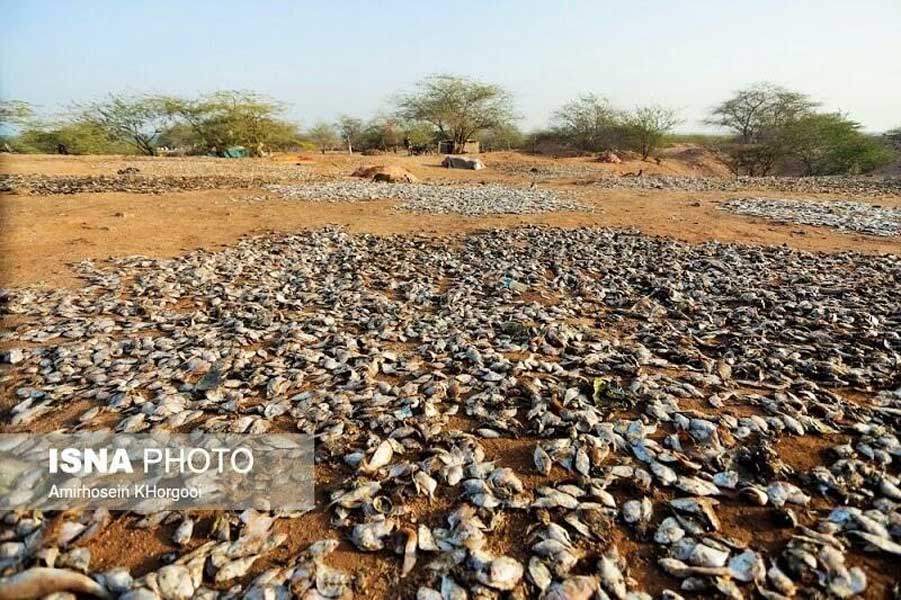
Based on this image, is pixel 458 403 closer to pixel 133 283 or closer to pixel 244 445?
pixel 244 445

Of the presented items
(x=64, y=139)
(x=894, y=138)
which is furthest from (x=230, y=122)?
(x=894, y=138)

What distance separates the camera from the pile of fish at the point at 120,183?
14219mm

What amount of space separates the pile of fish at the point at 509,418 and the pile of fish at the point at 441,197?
245 inches

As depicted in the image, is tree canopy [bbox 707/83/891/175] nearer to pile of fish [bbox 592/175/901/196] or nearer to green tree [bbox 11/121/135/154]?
pile of fish [bbox 592/175/901/196]

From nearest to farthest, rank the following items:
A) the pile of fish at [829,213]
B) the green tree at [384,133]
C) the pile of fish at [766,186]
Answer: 1. the pile of fish at [829,213]
2. the pile of fish at [766,186]
3. the green tree at [384,133]

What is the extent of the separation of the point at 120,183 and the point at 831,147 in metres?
38.4

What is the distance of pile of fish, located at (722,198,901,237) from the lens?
9.68 metres

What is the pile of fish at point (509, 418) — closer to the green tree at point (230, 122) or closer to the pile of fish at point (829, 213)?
the pile of fish at point (829, 213)

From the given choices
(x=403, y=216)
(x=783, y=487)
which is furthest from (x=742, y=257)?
(x=403, y=216)

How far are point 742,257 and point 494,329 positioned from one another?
5.18 metres

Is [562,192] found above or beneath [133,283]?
above

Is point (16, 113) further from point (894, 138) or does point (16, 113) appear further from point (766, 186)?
point (894, 138)

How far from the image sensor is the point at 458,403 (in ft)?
10.9

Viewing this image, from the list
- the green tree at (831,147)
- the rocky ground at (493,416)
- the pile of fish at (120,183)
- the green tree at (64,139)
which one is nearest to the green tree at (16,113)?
the green tree at (64,139)
